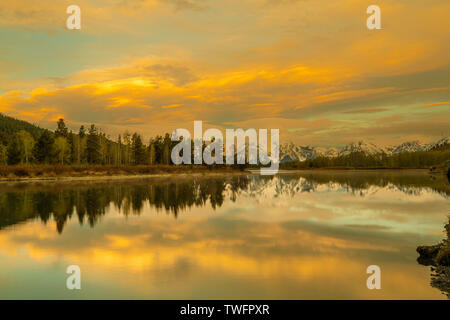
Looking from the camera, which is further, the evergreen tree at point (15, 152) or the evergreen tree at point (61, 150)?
the evergreen tree at point (15, 152)

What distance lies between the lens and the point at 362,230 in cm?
1839

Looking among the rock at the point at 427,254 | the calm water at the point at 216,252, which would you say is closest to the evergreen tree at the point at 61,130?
the calm water at the point at 216,252

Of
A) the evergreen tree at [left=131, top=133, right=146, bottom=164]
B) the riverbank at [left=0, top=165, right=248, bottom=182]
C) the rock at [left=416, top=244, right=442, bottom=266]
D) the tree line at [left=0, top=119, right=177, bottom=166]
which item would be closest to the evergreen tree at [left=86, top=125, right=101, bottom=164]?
the tree line at [left=0, top=119, right=177, bottom=166]

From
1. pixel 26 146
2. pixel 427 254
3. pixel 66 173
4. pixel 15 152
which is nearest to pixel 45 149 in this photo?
pixel 26 146

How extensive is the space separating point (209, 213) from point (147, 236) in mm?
8137

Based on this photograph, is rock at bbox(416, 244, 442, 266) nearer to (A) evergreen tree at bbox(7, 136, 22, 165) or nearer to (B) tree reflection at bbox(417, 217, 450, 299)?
(B) tree reflection at bbox(417, 217, 450, 299)

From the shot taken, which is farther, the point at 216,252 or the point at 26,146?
the point at 26,146

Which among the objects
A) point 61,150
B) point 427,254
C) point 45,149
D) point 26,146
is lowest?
point 427,254

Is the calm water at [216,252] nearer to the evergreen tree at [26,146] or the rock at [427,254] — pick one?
the rock at [427,254]

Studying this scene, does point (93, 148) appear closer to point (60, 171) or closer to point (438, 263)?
point (60, 171)

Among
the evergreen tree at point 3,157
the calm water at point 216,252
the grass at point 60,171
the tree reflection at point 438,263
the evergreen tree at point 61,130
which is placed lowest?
the calm water at point 216,252

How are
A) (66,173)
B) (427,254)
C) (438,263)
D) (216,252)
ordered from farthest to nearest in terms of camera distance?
(66,173)
(216,252)
(427,254)
(438,263)

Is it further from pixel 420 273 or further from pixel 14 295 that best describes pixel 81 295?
pixel 420 273

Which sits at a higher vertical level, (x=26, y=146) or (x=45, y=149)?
(x=26, y=146)
